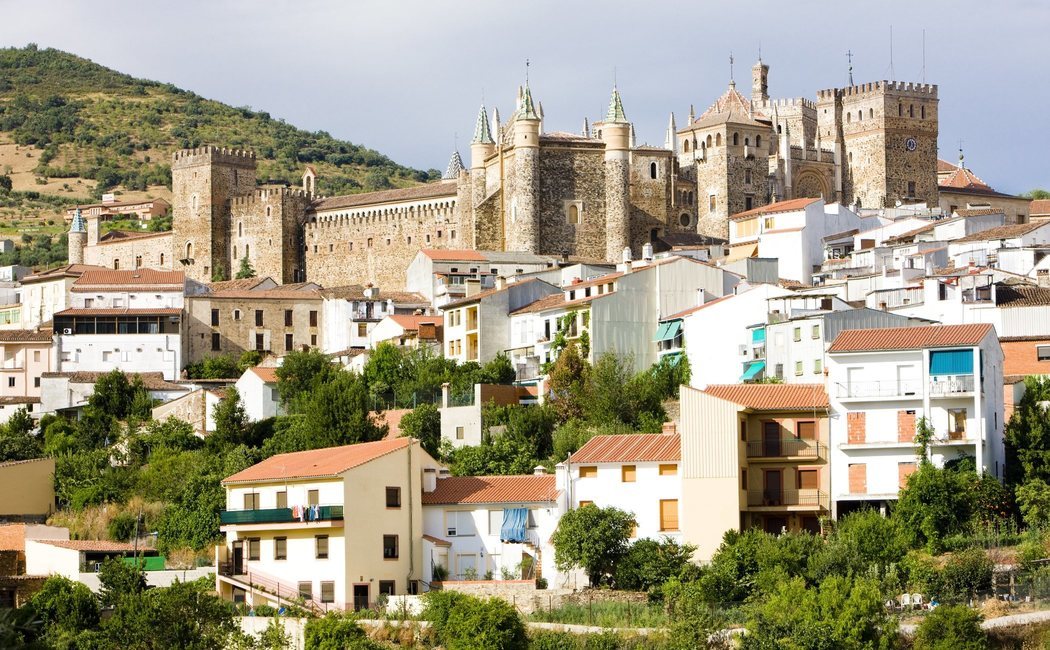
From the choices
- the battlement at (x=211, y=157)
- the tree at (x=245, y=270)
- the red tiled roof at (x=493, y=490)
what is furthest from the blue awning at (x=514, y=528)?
the battlement at (x=211, y=157)

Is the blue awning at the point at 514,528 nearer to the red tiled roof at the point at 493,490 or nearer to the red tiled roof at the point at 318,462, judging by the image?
the red tiled roof at the point at 493,490

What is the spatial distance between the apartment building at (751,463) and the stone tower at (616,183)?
36534 millimetres

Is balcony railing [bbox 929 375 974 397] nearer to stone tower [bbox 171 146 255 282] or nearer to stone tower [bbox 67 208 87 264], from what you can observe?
stone tower [bbox 171 146 255 282]

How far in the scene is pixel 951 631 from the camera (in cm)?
3506

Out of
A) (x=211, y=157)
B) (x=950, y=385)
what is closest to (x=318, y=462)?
(x=950, y=385)

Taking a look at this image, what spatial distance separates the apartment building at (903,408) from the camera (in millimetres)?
43125

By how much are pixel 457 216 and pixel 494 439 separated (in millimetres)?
36339

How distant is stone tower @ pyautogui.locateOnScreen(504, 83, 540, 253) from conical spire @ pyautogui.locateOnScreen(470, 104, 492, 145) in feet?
18.1

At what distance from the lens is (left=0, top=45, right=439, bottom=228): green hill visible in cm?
13650

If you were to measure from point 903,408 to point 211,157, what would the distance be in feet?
197

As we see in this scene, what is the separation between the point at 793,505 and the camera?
143 feet

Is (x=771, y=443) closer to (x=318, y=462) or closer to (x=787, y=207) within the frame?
(x=318, y=462)

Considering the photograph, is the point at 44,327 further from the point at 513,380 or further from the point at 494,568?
the point at 494,568

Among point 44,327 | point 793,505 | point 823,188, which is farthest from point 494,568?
point 823,188
